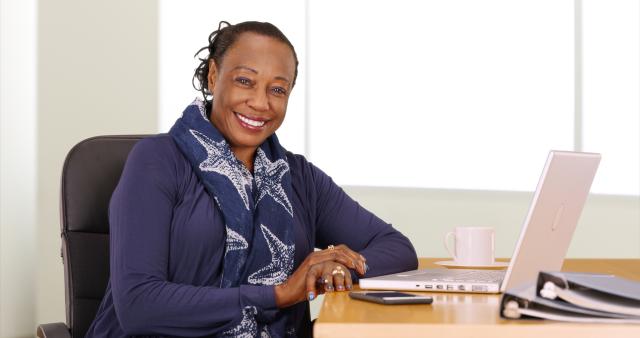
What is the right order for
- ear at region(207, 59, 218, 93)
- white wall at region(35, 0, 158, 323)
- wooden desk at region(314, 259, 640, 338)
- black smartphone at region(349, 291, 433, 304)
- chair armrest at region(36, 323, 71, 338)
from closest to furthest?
wooden desk at region(314, 259, 640, 338), black smartphone at region(349, 291, 433, 304), chair armrest at region(36, 323, 71, 338), ear at region(207, 59, 218, 93), white wall at region(35, 0, 158, 323)

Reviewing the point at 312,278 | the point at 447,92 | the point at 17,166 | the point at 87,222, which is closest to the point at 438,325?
the point at 312,278

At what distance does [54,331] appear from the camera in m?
1.89

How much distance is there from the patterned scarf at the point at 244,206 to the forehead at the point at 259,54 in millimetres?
130

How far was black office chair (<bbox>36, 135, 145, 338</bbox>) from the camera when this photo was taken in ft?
6.57

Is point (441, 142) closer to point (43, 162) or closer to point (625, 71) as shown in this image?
point (625, 71)

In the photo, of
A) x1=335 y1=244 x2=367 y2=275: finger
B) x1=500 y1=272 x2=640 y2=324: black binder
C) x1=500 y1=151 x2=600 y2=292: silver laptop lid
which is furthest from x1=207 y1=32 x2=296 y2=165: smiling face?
x1=500 y1=272 x2=640 y2=324: black binder

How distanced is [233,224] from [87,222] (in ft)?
1.18

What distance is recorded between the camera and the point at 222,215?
6.23 ft

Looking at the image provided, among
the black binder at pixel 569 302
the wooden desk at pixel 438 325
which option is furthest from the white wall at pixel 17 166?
the black binder at pixel 569 302

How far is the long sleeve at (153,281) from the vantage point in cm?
169

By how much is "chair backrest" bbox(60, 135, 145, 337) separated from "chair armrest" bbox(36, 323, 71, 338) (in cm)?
7

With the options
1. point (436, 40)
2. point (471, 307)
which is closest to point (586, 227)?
point (436, 40)

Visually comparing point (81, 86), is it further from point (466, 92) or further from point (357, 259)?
point (357, 259)

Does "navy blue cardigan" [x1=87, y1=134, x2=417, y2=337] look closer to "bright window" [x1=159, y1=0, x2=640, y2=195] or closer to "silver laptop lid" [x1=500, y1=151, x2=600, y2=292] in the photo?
"silver laptop lid" [x1=500, y1=151, x2=600, y2=292]
